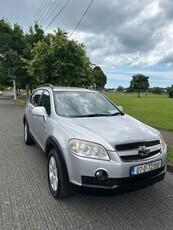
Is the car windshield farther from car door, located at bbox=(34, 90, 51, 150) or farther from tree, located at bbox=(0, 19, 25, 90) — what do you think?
tree, located at bbox=(0, 19, 25, 90)

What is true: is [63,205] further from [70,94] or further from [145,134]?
[70,94]

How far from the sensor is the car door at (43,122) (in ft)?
13.6

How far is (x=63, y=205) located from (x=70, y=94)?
220 cm

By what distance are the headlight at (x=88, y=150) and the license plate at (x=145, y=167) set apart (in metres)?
0.39

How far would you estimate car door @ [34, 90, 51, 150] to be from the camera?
4.15 meters

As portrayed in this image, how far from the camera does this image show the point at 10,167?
4.74m

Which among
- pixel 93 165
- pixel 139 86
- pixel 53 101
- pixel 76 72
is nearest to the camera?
pixel 93 165

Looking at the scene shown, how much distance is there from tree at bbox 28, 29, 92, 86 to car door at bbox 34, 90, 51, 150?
9.87 meters

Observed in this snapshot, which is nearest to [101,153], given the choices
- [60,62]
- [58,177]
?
[58,177]

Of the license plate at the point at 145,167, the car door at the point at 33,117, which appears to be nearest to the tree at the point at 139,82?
the car door at the point at 33,117

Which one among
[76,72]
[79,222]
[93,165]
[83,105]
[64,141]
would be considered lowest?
[79,222]

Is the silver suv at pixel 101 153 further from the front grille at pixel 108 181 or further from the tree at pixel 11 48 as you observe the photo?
the tree at pixel 11 48

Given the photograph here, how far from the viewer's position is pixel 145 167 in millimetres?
3021

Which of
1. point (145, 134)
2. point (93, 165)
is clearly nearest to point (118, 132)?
point (145, 134)
